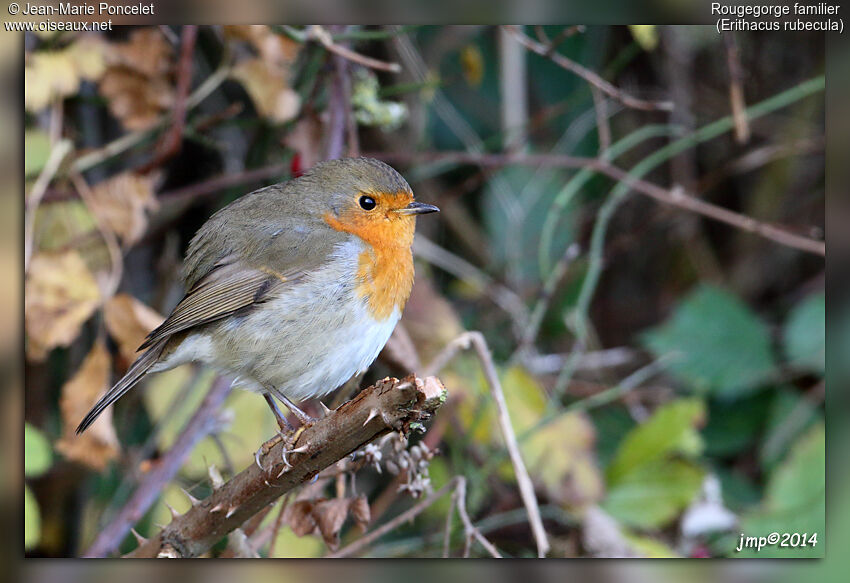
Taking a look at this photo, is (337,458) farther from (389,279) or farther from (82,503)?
(82,503)

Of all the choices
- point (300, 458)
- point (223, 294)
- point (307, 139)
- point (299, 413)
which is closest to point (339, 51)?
point (307, 139)

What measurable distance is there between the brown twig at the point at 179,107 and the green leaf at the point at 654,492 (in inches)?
80.5

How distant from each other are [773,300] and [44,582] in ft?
10.7

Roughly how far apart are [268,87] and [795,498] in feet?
7.46

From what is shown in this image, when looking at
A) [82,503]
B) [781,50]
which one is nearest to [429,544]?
[82,503]

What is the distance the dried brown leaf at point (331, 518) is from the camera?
2168 mm

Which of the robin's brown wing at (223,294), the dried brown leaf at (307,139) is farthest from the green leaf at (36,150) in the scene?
the robin's brown wing at (223,294)

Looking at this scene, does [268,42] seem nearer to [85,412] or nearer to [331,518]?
[85,412]

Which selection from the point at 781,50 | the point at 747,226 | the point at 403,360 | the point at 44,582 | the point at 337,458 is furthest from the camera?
the point at 781,50

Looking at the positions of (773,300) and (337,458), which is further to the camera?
(773,300)

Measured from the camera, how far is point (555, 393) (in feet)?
11.4

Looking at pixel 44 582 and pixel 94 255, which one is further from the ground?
pixel 94 255

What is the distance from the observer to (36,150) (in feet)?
9.84

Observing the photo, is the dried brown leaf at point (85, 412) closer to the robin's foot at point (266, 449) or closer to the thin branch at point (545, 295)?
the robin's foot at point (266, 449)
